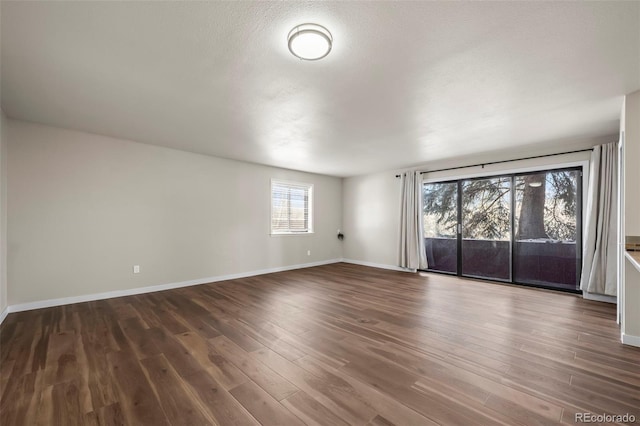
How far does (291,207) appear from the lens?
6656mm

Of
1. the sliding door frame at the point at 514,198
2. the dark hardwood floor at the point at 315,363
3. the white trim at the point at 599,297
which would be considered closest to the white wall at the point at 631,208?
the dark hardwood floor at the point at 315,363

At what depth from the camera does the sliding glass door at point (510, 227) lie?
446 centimetres

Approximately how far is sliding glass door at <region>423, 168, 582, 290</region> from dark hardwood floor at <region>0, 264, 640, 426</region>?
3.23 feet

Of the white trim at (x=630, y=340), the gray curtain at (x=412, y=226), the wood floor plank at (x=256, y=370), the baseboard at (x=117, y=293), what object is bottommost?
the baseboard at (x=117, y=293)

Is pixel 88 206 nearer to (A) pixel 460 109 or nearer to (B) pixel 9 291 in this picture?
(B) pixel 9 291

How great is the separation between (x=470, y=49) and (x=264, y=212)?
4.80 m

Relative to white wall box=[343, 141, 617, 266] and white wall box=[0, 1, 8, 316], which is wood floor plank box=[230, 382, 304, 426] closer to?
white wall box=[0, 1, 8, 316]

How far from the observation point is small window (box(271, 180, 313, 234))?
247 inches

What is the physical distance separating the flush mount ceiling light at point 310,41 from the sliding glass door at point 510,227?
4716 millimetres

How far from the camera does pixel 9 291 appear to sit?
335cm

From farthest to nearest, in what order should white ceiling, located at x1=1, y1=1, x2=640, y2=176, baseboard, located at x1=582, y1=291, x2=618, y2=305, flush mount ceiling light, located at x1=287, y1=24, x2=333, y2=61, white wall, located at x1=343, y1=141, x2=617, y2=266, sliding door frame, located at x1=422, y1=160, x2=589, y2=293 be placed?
1. white wall, located at x1=343, y1=141, x2=617, y2=266
2. sliding door frame, located at x1=422, y1=160, x2=589, y2=293
3. baseboard, located at x1=582, y1=291, x2=618, y2=305
4. flush mount ceiling light, located at x1=287, y1=24, x2=333, y2=61
5. white ceiling, located at x1=1, y1=1, x2=640, y2=176

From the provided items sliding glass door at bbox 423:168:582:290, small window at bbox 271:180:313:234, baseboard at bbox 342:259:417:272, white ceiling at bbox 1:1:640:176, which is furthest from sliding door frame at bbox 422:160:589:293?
small window at bbox 271:180:313:234

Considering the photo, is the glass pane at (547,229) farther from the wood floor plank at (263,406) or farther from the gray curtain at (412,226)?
the wood floor plank at (263,406)

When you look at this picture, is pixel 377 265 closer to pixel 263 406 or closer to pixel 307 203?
pixel 307 203
